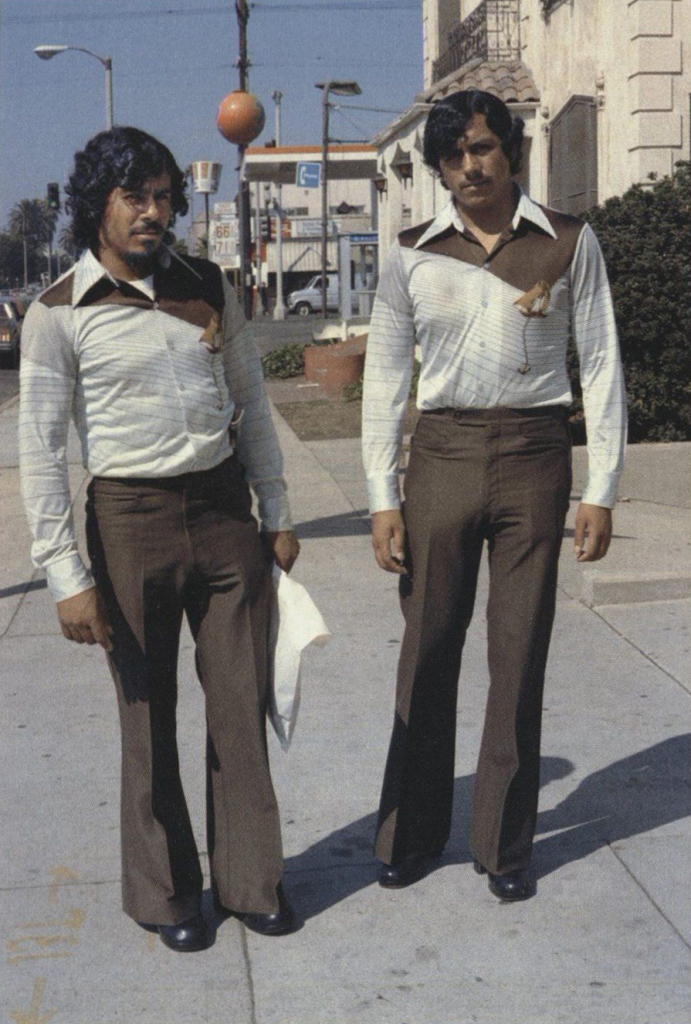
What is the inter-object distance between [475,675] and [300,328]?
33.9 meters

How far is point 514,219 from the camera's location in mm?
3643

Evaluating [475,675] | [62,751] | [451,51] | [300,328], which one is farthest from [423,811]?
[300,328]

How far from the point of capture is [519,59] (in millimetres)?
18297

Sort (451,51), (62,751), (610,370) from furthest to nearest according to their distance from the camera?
(451,51)
(62,751)
(610,370)

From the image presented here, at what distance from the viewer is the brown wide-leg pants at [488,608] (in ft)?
12.0

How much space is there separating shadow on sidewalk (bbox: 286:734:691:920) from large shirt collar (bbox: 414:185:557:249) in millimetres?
1691

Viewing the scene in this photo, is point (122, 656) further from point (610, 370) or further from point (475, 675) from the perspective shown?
point (475, 675)

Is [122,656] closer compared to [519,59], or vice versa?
[122,656]

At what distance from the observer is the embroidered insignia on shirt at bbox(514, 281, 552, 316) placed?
3600 mm

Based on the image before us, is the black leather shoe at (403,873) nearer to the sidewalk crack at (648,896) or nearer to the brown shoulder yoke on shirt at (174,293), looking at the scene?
the sidewalk crack at (648,896)

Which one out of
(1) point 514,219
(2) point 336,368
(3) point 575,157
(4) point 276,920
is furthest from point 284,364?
(4) point 276,920

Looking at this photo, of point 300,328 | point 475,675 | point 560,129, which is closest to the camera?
point 475,675

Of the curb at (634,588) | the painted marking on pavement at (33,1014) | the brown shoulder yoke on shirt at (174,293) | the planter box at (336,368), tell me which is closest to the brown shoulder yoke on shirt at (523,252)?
the brown shoulder yoke on shirt at (174,293)

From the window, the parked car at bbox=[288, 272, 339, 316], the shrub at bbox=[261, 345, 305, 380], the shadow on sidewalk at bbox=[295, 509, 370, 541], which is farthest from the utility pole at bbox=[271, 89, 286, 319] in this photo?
the shadow on sidewalk at bbox=[295, 509, 370, 541]
